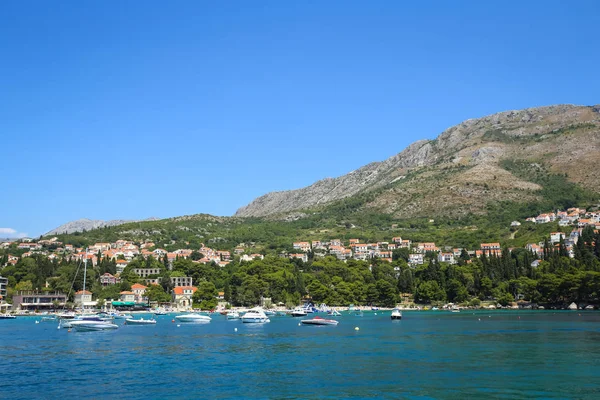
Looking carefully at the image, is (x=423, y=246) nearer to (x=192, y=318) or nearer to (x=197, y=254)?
(x=197, y=254)

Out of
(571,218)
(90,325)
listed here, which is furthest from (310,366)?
(571,218)

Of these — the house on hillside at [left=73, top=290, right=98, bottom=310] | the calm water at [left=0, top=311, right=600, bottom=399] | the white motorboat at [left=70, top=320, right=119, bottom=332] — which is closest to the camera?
the calm water at [left=0, top=311, right=600, bottom=399]

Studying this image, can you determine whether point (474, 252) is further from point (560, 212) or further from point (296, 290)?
point (296, 290)

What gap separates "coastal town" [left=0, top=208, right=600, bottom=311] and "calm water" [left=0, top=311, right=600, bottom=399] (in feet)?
230

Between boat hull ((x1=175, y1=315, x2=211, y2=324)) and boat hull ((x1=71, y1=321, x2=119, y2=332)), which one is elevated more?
boat hull ((x1=71, y1=321, x2=119, y2=332))

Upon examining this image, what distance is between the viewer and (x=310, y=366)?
36750 millimetres

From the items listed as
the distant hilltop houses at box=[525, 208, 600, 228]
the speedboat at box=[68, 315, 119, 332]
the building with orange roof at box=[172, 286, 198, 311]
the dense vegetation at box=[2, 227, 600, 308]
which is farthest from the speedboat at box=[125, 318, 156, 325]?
the distant hilltop houses at box=[525, 208, 600, 228]

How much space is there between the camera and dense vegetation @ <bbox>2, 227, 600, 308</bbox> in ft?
392

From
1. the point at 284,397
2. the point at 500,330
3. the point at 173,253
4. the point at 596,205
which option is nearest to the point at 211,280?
the point at 173,253

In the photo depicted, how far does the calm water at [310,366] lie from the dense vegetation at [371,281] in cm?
6278

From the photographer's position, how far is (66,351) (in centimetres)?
4691

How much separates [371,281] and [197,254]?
62112 mm

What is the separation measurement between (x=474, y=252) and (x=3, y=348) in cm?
13311

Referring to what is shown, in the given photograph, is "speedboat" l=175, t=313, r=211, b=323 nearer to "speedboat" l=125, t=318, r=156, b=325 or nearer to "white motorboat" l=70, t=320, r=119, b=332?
"speedboat" l=125, t=318, r=156, b=325
